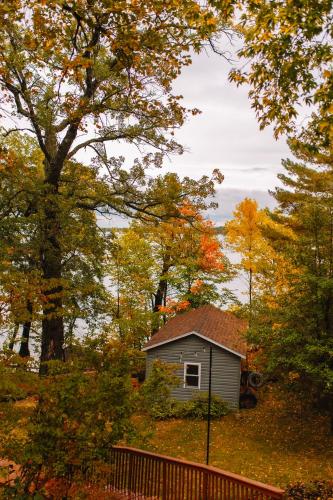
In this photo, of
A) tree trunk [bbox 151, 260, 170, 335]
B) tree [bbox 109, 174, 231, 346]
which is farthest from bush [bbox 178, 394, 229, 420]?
tree trunk [bbox 151, 260, 170, 335]

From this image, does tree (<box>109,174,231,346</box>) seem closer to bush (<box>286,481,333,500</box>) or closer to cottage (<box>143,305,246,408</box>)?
cottage (<box>143,305,246,408</box>)

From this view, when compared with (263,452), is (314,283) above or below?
above

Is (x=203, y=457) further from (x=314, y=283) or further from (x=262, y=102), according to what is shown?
(x=262, y=102)

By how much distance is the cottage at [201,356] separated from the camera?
843 inches

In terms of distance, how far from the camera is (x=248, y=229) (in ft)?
105

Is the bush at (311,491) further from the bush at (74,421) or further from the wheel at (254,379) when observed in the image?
the wheel at (254,379)

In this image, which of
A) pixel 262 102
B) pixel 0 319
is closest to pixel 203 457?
pixel 0 319

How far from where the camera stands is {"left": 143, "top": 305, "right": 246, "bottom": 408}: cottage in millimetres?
21406

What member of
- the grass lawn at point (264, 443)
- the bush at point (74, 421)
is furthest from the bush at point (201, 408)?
the bush at point (74, 421)

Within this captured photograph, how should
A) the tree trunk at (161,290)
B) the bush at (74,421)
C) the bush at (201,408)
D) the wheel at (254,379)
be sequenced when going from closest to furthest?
the bush at (74,421) → the bush at (201,408) → the wheel at (254,379) → the tree trunk at (161,290)

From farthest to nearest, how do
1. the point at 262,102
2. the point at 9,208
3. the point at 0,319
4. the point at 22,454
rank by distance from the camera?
1. the point at 9,208
2. the point at 262,102
3. the point at 0,319
4. the point at 22,454

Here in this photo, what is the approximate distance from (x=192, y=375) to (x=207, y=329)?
2461 mm

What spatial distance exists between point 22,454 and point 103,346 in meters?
1.97

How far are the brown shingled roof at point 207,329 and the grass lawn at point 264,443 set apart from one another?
3367mm
